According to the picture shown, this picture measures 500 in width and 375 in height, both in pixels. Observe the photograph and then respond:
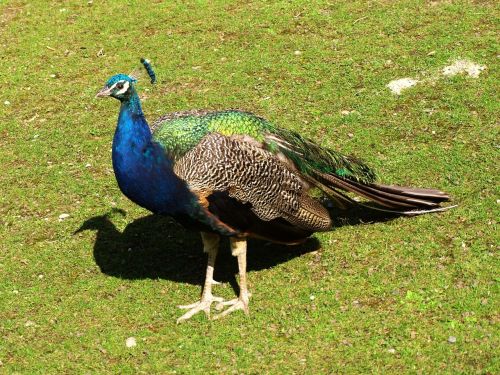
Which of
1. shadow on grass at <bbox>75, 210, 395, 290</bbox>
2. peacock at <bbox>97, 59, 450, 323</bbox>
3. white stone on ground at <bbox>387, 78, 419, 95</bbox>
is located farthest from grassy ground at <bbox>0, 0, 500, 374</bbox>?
peacock at <bbox>97, 59, 450, 323</bbox>

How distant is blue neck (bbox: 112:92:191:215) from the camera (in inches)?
215

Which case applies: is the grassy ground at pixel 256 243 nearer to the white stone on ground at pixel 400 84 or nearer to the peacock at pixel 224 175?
the white stone on ground at pixel 400 84

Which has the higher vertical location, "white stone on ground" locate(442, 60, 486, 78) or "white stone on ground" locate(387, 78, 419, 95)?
"white stone on ground" locate(442, 60, 486, 78)

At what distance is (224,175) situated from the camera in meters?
5.54

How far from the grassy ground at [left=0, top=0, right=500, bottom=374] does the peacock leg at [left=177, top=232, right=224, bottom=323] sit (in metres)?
0.12

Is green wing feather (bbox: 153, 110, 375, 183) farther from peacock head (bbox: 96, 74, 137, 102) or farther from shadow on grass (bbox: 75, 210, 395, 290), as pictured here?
shadow on grass (bbox: 75, 210, 395, 290)

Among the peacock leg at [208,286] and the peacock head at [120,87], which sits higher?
the peacock head at [120,87]

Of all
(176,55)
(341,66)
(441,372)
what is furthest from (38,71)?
(441,372)

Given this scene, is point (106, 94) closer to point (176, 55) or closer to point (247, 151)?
point (247, 151)

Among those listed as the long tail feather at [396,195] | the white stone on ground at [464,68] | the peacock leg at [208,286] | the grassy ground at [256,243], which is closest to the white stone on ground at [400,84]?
the grassy ground at [256,243]

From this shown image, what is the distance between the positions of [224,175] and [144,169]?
57 cm

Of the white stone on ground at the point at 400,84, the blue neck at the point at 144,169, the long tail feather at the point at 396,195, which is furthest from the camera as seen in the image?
the white stone on ground at the point at 400,84

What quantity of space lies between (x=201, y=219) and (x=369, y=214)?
177cm

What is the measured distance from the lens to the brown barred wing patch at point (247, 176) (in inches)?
217
